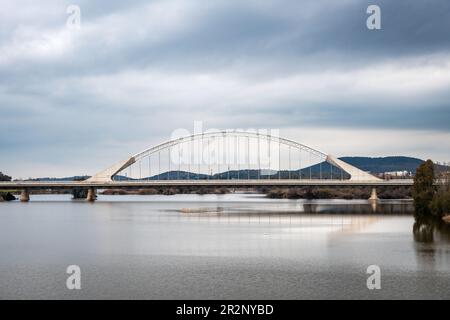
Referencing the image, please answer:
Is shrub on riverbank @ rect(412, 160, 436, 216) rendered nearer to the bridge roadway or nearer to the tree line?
the tree line

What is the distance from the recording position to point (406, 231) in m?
38.1

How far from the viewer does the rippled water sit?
1936 centimetres

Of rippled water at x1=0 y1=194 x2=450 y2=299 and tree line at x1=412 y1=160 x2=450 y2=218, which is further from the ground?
tree line at x1=412 y1=160 x2=450 y2=218

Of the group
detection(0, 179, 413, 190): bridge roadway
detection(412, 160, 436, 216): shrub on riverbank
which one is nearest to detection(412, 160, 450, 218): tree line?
detection(412, 160, 436, 216): shrub on riverbank

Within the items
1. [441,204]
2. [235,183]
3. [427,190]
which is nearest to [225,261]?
[441,204]

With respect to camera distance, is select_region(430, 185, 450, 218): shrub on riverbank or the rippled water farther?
select_region(430, 185, 450, 218): shrub on riverbank

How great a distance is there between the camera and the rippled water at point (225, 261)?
19359 mm

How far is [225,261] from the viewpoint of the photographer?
25234 millimetres

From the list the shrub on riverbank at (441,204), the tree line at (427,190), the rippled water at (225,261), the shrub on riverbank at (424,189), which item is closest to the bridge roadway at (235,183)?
the tree line at (427,190)

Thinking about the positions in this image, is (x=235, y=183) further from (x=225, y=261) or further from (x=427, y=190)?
(x=225, y=261)

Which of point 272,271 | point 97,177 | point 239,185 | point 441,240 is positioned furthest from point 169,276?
point 97,177

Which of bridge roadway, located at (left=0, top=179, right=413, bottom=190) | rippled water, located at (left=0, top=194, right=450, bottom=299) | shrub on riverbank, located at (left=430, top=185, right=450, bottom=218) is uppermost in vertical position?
bridge roadway, located at (left=0, top=179, right=413, bottom=190)
